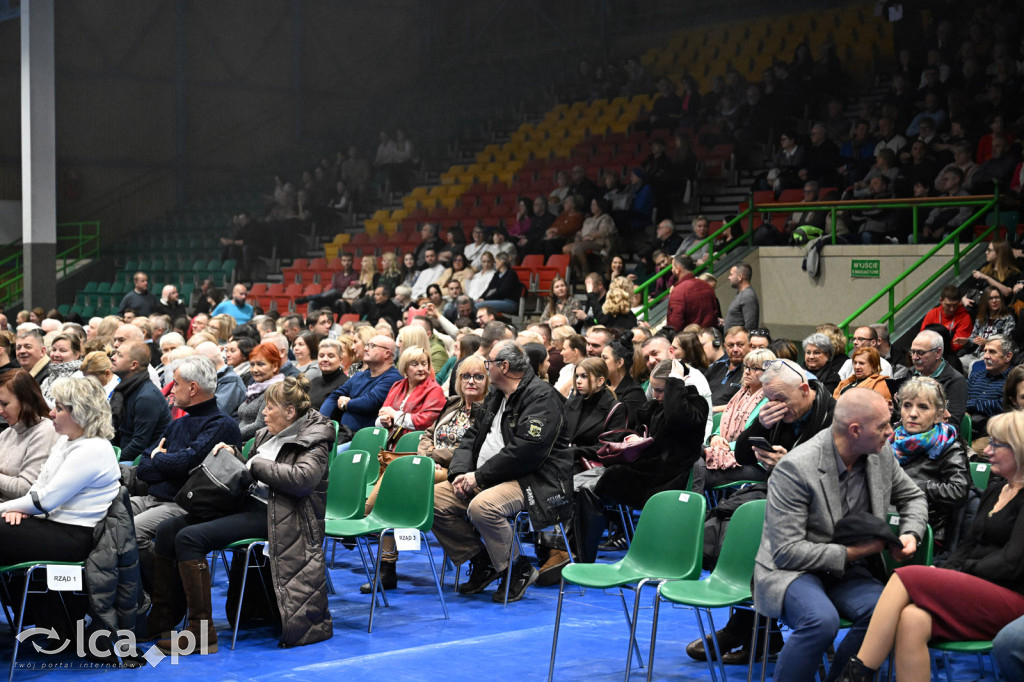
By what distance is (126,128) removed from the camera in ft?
69.6

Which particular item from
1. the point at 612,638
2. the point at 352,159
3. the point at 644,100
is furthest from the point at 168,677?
the point at 352,159

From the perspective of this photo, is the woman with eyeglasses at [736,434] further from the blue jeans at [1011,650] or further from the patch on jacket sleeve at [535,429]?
the blue jeans at [1011,650]

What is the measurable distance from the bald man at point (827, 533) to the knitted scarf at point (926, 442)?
2.99 feet

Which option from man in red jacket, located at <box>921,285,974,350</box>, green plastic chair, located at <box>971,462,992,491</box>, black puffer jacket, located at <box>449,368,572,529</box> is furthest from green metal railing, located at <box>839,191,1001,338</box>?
black puffer jacket, located at <box>449,368,572,529</box>

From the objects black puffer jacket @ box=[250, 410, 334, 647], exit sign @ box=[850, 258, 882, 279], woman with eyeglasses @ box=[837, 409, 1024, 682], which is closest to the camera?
woman with eyeglasses @ box=[837, 409, 1024, 682]

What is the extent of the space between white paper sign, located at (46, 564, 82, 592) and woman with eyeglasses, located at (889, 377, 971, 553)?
11.6ft

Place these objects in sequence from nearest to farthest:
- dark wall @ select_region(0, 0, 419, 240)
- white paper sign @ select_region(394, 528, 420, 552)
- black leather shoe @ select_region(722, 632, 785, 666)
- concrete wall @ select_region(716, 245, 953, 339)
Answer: black leather shoe @ select_region(722, 632, 785, 666) → white paper sign @ select_region(394, 528, 420, 552) → concrete wall @ select_region(716, 245, 953, 339) → dark wall @ select_region(0, 0, 419, 240)

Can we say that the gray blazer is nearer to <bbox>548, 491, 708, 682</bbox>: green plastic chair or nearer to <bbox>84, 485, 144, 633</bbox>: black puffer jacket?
<bbox>548, 491, 708, 682</bbox>: green plastic chair

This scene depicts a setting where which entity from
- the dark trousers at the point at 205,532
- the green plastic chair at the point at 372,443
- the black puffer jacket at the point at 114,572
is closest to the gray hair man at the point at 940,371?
the green plastic chair at the point at 372,443

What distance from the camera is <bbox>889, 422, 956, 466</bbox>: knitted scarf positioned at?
4887 millimetres

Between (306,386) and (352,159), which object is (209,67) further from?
(306,386)

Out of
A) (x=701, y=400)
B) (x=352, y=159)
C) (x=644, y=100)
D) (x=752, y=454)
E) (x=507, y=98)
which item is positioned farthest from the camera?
(x=507, y=98)

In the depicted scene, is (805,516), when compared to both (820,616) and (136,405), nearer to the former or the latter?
(820,616)

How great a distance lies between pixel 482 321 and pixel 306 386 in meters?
5.53
